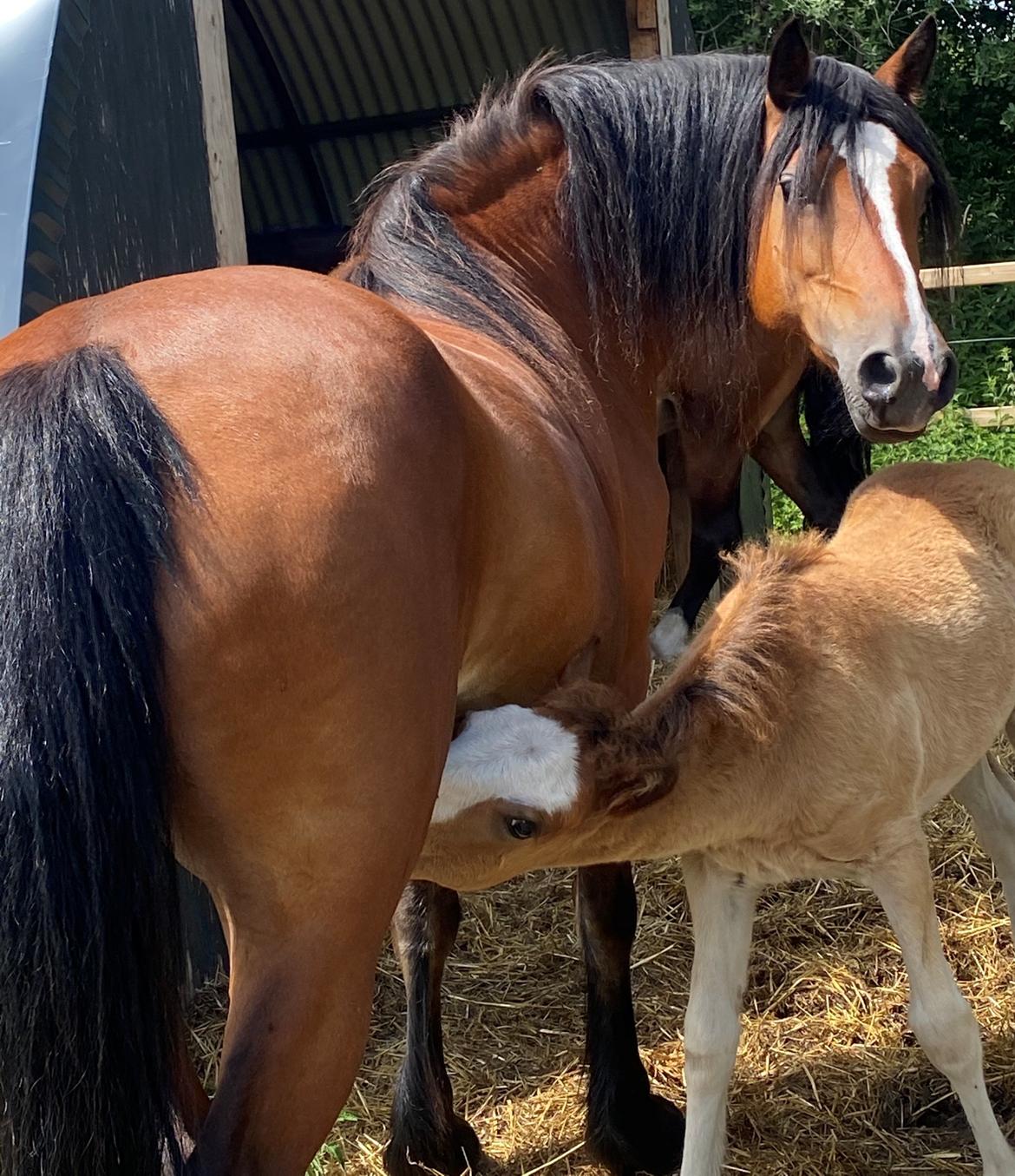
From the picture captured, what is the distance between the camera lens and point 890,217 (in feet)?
9.03

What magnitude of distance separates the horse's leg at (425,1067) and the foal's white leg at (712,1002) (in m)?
0.57

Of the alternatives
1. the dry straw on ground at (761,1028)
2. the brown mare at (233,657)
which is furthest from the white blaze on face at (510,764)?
the dry straw on ground at (761,1028)

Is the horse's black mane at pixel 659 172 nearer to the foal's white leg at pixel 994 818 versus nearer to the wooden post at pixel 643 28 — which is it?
the foal's white leg at pixel 994 818

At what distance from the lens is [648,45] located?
537 centimetres

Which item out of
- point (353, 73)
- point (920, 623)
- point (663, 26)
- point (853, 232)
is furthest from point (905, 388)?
point (353, 73)

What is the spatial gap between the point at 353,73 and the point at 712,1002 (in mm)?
5376

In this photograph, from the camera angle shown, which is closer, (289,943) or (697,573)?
(289,943)

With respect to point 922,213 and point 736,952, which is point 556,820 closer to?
point 736,952

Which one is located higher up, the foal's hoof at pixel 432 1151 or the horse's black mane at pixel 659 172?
the horse's black mane at pixel 659 172

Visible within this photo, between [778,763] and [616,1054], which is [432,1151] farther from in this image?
[778,763]

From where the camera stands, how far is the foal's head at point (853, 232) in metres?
2.63

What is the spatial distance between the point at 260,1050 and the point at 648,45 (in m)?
4.79

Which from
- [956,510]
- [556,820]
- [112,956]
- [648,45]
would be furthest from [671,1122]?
[648,45]

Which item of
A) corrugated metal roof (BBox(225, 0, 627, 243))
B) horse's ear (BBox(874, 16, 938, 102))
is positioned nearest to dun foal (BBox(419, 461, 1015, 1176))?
horse's ear (BBox(874, 16, 938, 102))
